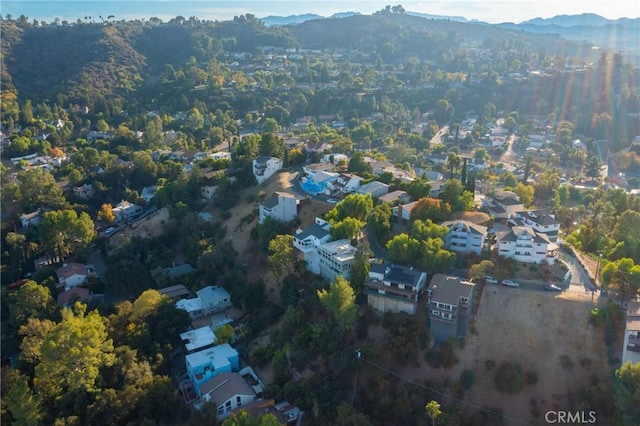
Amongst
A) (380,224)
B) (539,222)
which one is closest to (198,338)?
(380,224)

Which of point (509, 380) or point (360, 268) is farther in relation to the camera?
point (360, 268)

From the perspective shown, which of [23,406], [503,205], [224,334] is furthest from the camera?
[503,205]

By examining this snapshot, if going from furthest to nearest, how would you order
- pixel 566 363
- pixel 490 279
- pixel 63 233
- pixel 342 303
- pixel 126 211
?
pixel 126 211
pixel 63 233
pixel 490 279
pixel 342 303
pixel 566 363

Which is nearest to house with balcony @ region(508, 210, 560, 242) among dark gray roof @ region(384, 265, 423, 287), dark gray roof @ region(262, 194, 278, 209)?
dark gray roof @ region(384, 265, 423, 287)

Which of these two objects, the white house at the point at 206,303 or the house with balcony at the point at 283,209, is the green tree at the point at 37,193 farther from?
the house with balcony at the point at 283,209

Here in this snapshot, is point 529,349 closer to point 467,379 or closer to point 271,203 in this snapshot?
point 467,379

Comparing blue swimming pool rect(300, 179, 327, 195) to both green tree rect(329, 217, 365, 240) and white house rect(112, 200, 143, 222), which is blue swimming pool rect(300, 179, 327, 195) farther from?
white house rect(112, 200, 143, 222)

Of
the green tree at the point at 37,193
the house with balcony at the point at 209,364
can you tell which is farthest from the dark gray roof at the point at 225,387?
the green tree at the point at 37,193
